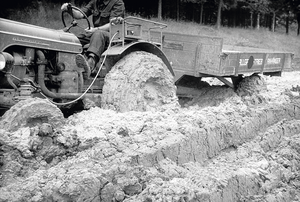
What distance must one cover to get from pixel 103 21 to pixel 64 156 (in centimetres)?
301

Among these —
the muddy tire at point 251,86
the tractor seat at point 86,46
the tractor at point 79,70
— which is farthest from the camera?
the muddy tire at point 251,86

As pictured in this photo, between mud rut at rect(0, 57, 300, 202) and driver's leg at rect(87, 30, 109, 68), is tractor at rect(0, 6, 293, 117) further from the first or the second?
mud rut at rect(0, 57, 300, 202)

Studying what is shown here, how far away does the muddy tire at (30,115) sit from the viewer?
12.4 ft

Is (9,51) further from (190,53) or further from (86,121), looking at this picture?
(190,53)

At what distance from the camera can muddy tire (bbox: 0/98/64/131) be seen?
12.4 ft

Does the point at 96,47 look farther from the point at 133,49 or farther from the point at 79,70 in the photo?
the point at 133,49

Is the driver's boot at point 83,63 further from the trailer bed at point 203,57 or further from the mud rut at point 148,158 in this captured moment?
the trailer bed at point 203,57

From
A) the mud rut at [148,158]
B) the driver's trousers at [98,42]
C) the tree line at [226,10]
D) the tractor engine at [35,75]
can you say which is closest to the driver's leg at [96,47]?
the driver's trousers at [98,42]

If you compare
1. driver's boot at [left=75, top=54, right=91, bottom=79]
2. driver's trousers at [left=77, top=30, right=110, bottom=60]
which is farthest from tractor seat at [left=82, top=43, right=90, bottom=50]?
driver's boot at [left=75, top=54, right=91, bottom=79]

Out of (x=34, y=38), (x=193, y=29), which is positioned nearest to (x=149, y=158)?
(x=34, y=38)

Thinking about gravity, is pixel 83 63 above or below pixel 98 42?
below

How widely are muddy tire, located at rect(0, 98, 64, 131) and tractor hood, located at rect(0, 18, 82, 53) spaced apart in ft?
2.94

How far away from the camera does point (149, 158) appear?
3.77 meters

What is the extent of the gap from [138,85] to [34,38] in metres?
1.49
